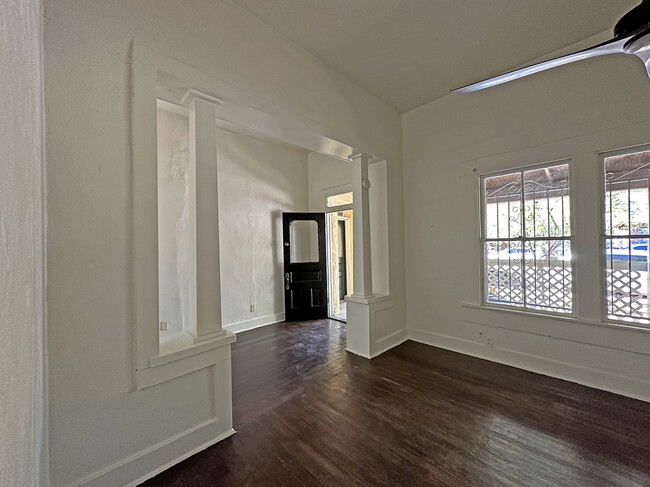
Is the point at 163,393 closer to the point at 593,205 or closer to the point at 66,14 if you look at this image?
the point at 66,14

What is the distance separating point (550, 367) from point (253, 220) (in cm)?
436

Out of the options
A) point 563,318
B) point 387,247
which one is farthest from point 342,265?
point 563,318

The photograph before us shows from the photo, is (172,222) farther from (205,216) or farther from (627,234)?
(627,234)

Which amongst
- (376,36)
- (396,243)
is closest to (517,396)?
(396,243)

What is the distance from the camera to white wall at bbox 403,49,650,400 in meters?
2.36

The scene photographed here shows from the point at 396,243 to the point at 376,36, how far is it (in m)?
2.32

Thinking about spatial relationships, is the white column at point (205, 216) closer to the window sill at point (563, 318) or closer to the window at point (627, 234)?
the window sill at point (563, 318)

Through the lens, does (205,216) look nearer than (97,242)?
No

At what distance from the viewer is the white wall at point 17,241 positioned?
0.37m

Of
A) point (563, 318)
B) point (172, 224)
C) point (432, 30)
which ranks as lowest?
point (563, 318)

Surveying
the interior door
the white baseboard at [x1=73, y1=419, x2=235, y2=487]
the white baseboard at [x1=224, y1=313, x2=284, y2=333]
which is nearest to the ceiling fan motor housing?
the white baseboard at [x1=73, y1=419, x2=235, y2=487]

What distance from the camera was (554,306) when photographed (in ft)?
9.00

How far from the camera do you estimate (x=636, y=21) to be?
1.13m

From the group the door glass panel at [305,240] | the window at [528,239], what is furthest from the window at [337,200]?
the window at [528,239]
